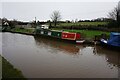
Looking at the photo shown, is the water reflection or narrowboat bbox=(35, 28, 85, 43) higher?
narrowboat bbox=(35, 28, 85, 43)

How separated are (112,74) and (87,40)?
1232 cm

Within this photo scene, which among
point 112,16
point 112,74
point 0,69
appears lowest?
point 112,74

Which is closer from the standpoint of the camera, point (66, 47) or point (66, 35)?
point (66, 47)

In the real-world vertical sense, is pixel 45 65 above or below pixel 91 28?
below

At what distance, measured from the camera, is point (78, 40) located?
22109mm

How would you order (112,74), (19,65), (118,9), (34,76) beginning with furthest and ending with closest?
1. (118,9)
2. (19,65)
3. (112,74)
4. (34,76)

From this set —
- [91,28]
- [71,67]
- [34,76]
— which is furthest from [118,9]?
[34,76]

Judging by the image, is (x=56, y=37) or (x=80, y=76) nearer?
A: (x=80, y=76)

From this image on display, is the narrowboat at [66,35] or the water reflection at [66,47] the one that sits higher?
the narrowboat at [66,35]

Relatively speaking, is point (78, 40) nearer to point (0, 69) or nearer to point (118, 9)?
point (0, 69)

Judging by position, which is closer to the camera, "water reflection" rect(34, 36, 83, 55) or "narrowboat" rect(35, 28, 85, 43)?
"water reflection" rect(34, 36, 83, 55)

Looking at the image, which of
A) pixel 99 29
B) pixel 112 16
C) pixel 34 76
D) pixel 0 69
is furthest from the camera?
pixel 112 16

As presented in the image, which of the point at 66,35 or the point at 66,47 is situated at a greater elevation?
the point at 66,35

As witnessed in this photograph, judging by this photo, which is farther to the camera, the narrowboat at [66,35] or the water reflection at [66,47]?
the narrowboat at [66,35]
